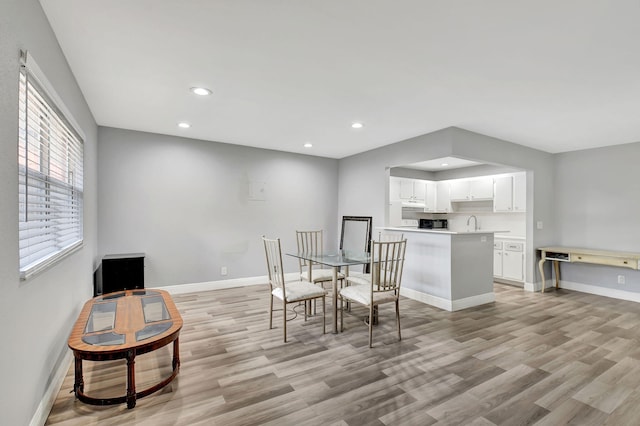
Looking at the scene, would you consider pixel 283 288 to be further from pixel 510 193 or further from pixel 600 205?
pixel 600 205

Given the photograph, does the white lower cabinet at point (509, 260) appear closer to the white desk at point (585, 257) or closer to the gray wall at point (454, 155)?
the gray wall at point (454, 155)

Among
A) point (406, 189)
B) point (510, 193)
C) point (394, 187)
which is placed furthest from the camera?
point (406, 189)

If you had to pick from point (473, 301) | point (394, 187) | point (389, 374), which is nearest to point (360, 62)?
point (389, 374)

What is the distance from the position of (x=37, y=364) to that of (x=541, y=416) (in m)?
3.08

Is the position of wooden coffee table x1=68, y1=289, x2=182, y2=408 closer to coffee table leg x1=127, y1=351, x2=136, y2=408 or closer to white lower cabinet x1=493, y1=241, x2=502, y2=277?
coffee table leg x1=127, y1=351, x2=136, y2=408

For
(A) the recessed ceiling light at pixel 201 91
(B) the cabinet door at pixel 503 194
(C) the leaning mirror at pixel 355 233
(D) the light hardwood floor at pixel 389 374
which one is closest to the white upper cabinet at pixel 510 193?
(B) the cabinet door at pixel 503 194

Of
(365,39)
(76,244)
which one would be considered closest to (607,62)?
(365,39)

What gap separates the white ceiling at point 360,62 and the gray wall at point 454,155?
30cm

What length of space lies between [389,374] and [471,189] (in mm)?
5099

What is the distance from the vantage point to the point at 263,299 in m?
4.48

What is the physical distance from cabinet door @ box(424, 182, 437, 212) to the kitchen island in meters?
2.52

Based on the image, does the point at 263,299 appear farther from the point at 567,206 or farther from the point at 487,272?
the point at 567,206

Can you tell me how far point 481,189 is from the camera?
6.23 meters

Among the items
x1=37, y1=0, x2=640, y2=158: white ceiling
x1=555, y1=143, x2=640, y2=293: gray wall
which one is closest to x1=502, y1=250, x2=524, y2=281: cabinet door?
x1=555, y1=143, x2=640, y2=293: gray wall
